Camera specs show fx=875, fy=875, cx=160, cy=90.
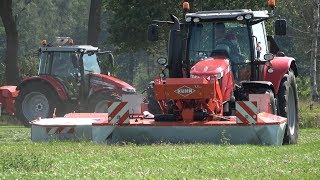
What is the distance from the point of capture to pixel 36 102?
28.2 meters

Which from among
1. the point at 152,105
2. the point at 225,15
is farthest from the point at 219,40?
the point at 152,105

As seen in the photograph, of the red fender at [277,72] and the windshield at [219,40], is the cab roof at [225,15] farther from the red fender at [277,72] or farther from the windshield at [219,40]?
the red fender at [277,72]

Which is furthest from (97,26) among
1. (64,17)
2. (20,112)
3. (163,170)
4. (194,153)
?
(64,17)

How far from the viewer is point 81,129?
705 inches

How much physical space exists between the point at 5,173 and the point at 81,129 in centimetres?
800

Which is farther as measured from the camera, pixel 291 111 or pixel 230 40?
pixel 291 111

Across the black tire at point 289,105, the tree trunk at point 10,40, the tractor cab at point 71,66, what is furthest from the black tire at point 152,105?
the tree trunk at point 10,40

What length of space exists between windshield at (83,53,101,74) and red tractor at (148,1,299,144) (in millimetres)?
9361

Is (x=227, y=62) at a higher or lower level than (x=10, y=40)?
higher

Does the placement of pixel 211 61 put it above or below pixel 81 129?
above

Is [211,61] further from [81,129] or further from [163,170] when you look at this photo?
[163,170]

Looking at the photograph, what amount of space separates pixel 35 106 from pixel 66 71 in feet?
5.49

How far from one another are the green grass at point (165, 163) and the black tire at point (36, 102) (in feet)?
43.1

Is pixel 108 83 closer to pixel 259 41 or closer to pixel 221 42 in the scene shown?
pixel 259 41
